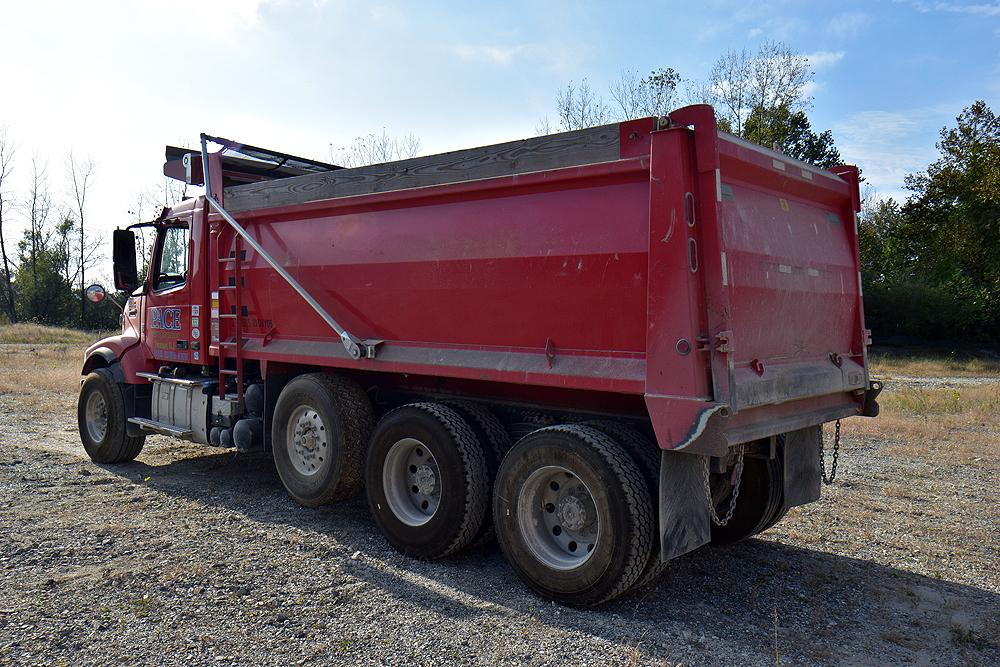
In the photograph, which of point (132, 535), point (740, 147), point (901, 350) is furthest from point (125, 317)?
point (901, 350)

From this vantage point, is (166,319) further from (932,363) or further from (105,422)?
(932,363)

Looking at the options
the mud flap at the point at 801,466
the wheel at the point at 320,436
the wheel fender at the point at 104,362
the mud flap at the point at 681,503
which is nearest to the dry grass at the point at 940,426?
the mud flap at the point at 801,466

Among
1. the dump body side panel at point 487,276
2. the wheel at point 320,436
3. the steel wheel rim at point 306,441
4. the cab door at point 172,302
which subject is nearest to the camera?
the dump body side panel at point 487,276

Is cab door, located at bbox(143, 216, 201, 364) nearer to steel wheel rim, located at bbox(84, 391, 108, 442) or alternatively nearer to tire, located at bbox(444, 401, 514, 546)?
steel wheel rim, located at bbox(84, 391, 108, 442)

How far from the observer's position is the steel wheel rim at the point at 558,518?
4523mm

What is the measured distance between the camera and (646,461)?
434 centimetres

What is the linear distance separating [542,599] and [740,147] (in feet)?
9.53

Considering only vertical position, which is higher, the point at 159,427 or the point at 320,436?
the point at 320,436

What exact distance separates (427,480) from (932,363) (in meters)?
25.2

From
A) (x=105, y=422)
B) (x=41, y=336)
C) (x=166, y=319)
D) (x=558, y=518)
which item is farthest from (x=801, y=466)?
(x=41, y=336)

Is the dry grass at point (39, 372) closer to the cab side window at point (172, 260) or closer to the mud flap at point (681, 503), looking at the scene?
the cab side window at point (172, 260)

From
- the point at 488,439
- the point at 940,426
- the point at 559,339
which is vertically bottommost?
the point at 940,426

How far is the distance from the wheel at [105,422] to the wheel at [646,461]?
5.91 meters

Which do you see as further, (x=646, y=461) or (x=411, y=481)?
(x=411, y=481)
